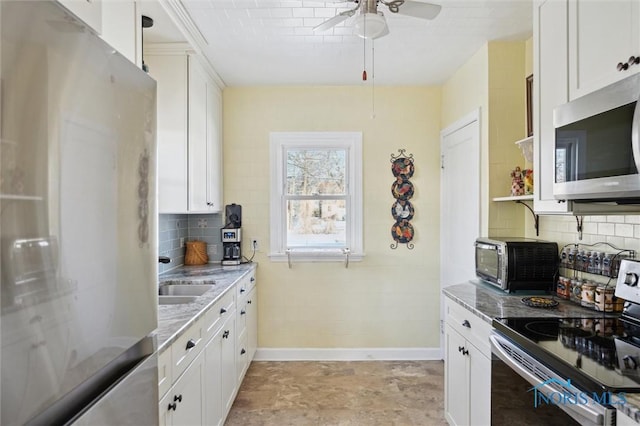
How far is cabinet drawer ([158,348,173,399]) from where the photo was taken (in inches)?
52.4

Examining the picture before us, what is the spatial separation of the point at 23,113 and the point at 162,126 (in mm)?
2192

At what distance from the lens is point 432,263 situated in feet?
11.7

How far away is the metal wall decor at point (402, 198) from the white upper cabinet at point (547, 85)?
1553mm

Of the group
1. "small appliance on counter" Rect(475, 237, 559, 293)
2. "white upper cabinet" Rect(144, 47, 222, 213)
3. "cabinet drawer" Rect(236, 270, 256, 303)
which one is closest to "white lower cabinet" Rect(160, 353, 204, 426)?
"cabinet drawer" Rect(236, 270, 256, 303)

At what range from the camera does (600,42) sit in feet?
5.04

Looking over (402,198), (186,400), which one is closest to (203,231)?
(402,198)

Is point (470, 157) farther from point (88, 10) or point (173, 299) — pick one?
point (88, 10)

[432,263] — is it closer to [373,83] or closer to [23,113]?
[373,83]

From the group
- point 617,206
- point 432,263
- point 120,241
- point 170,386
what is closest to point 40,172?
point 120,241

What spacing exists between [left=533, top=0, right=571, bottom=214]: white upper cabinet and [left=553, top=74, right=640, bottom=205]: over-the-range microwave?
0.44 feet

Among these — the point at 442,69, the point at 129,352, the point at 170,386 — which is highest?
the point at 442,69

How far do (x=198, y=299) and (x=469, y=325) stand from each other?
1467mm

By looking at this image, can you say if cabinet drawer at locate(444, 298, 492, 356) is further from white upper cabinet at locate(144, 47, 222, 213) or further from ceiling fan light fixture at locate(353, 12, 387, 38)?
white upper cabinet at locate(144, 47, 222, 213)

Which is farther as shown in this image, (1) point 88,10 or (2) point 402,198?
(2) point 402,198
